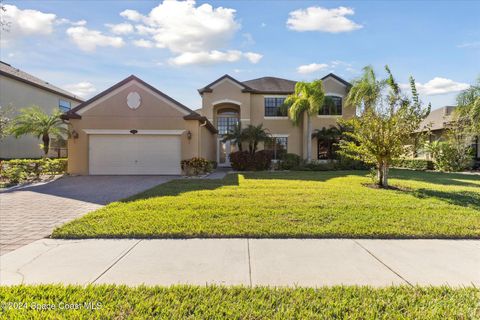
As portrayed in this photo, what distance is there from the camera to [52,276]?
360 cm

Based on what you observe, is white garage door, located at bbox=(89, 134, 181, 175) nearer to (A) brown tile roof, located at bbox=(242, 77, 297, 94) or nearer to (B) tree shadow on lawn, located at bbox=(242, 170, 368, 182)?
(B) tree shadow on lawn, located at bbox=(242, 170, 368, 182)

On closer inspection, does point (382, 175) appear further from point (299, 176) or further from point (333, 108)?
point (333, 108)

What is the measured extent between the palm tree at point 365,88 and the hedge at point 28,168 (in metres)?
21.8

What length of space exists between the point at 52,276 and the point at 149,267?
123 cm

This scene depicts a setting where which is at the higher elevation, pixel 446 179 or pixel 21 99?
pixel 21 99

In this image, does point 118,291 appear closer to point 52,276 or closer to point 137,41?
point 52,276

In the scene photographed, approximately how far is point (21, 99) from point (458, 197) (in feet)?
93.8

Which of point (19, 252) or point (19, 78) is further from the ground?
point (19, 78)

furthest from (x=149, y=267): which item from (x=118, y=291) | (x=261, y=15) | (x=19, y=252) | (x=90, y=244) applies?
(x=261, y=15)

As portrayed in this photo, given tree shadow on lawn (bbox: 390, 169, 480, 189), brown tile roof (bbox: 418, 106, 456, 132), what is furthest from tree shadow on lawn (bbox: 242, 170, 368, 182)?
brown tile roof (bbox: 418, 106, 456, 132)

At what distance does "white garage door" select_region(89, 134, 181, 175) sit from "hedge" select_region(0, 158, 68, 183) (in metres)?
1.94

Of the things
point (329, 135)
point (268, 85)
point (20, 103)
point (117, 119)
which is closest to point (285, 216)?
point (117, 119)

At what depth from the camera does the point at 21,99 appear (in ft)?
71.6

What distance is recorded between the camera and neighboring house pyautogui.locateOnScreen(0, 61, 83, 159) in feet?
65.8
